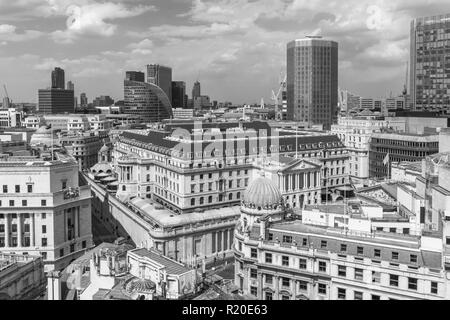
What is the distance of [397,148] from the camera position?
464 ft

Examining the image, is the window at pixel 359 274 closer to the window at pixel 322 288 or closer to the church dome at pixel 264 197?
the window at pixel 322 288

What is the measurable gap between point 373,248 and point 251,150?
6718 cm

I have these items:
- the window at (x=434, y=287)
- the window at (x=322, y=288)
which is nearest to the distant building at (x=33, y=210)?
the window at (x=322, y=288)

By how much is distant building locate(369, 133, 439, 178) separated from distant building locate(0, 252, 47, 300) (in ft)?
297

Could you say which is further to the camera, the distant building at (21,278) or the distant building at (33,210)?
the distant building at (33,210)

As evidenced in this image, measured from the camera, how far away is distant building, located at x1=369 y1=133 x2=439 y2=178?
134375 millimetres

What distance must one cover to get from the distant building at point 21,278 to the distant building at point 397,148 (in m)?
90.4

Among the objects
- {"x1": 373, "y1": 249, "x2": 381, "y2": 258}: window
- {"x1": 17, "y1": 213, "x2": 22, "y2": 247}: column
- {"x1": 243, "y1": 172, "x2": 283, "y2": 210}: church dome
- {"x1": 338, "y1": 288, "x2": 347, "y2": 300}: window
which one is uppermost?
{"x1": 243, "y1": 172, "x2": 283, "y2": 210}: church dome

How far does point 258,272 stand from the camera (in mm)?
59406

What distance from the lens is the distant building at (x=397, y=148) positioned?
134 m

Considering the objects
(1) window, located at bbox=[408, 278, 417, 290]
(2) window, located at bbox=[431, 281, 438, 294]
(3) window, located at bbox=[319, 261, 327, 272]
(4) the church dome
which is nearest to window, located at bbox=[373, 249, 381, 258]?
(1) window, located at bbox=[408, 278, 417, 290]

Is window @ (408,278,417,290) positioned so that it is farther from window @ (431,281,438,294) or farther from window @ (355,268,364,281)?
window @ (355,268,364,281)
